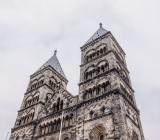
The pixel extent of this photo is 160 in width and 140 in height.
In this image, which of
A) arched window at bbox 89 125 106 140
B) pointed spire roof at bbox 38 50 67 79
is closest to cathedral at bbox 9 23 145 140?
arched window at bbox 89 125 106 140

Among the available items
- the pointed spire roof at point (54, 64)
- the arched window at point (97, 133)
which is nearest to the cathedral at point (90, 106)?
the arched window at point (97, 133)

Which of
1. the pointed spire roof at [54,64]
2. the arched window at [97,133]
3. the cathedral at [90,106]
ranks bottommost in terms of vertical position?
the arched window at [97,133]

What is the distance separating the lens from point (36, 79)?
139ft

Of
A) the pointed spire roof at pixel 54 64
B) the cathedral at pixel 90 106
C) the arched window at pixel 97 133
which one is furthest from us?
the pointed spire roof at pixel 54 64

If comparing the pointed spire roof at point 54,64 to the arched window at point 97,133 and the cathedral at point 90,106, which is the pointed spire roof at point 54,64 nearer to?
the cathedral at point 90,106

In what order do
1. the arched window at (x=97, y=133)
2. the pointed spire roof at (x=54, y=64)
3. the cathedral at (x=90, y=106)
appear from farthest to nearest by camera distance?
the pointed spire roof at (x=54, y=64) → the cathedral at (x=90, y=106) → the arched window at (x=97, y=133)

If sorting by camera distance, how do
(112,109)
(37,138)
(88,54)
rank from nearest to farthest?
1. (112,109)
2. (37,138)
3. (88,54)

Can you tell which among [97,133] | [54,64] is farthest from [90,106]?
[54,64]

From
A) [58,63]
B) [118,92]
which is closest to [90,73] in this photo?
[118,92]

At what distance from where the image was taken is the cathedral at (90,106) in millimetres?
24547

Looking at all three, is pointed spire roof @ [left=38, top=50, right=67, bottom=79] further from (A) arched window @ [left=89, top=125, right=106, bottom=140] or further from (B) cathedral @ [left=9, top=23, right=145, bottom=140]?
(A) arched window @ [left=89, top=125, right=106, bottom=140]

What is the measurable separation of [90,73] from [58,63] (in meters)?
18.2

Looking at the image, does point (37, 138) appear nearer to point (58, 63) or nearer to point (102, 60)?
point (102, 60)

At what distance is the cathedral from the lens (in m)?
24.5
